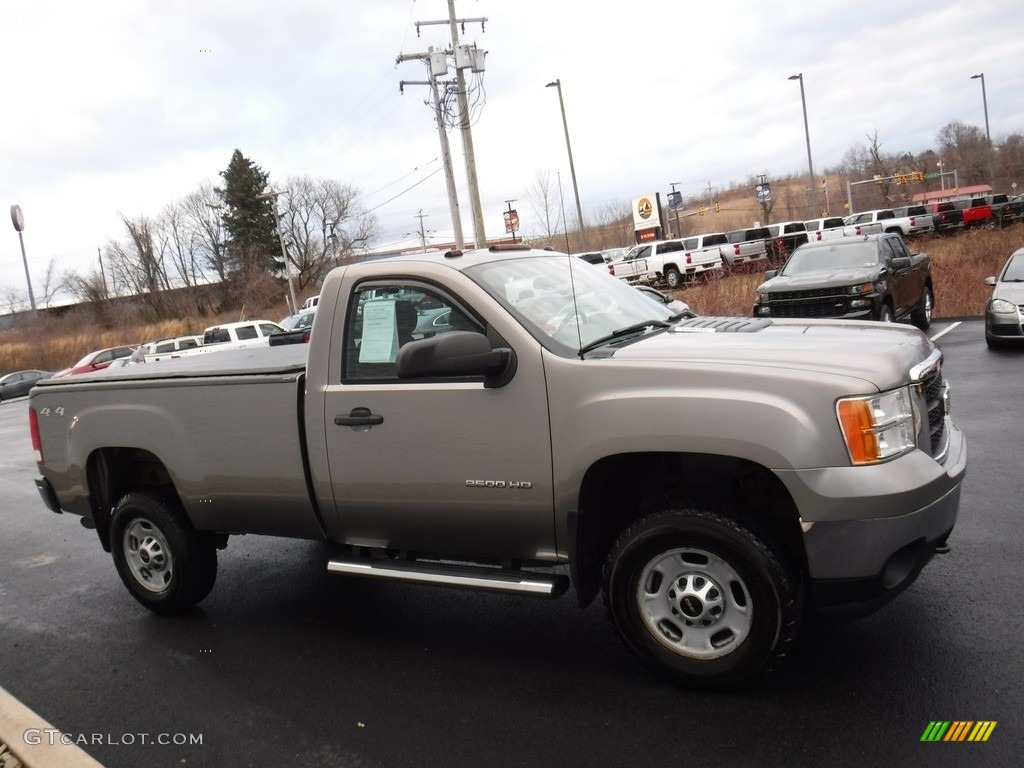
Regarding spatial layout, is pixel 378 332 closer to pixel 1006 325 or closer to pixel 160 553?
pixel 160 553

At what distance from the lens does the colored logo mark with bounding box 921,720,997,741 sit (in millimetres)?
3205

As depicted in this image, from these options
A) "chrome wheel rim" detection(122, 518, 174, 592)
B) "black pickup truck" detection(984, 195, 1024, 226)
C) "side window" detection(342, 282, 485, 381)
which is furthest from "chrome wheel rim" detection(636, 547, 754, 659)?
"black pickup truck" detection(984, 195, 1024, 226)

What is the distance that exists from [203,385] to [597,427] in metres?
2.40

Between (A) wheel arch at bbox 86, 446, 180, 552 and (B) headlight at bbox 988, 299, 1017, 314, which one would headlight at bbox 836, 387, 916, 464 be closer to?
(A) wheel arch at bbox 86, 446, 180, 552

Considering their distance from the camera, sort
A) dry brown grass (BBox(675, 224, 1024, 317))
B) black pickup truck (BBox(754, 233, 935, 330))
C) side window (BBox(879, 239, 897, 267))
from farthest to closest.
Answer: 1. dry brown grass (BBox(675, 224, 1024, 317))
2. side window (BBox(879, 239, 897, 267))
3. black pickup truck (BBox(754, 233, 935, 330))

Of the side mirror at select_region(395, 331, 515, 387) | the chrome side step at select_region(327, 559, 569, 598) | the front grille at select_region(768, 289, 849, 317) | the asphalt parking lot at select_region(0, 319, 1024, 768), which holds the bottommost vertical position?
the asphalt parking lot at select_region(0, 319, 1024, 768)

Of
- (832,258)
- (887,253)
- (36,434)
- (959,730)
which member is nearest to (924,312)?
(887,253)

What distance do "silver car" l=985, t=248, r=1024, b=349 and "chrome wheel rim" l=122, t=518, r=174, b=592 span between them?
41.2 feet

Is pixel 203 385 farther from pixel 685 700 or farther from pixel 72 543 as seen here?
pixel 72 543

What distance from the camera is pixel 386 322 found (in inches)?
175

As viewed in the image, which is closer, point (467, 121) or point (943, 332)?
point (943, 332)

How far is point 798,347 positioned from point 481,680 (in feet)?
7.07

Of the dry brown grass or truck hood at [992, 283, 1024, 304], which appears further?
Answer: the dry brown grass
